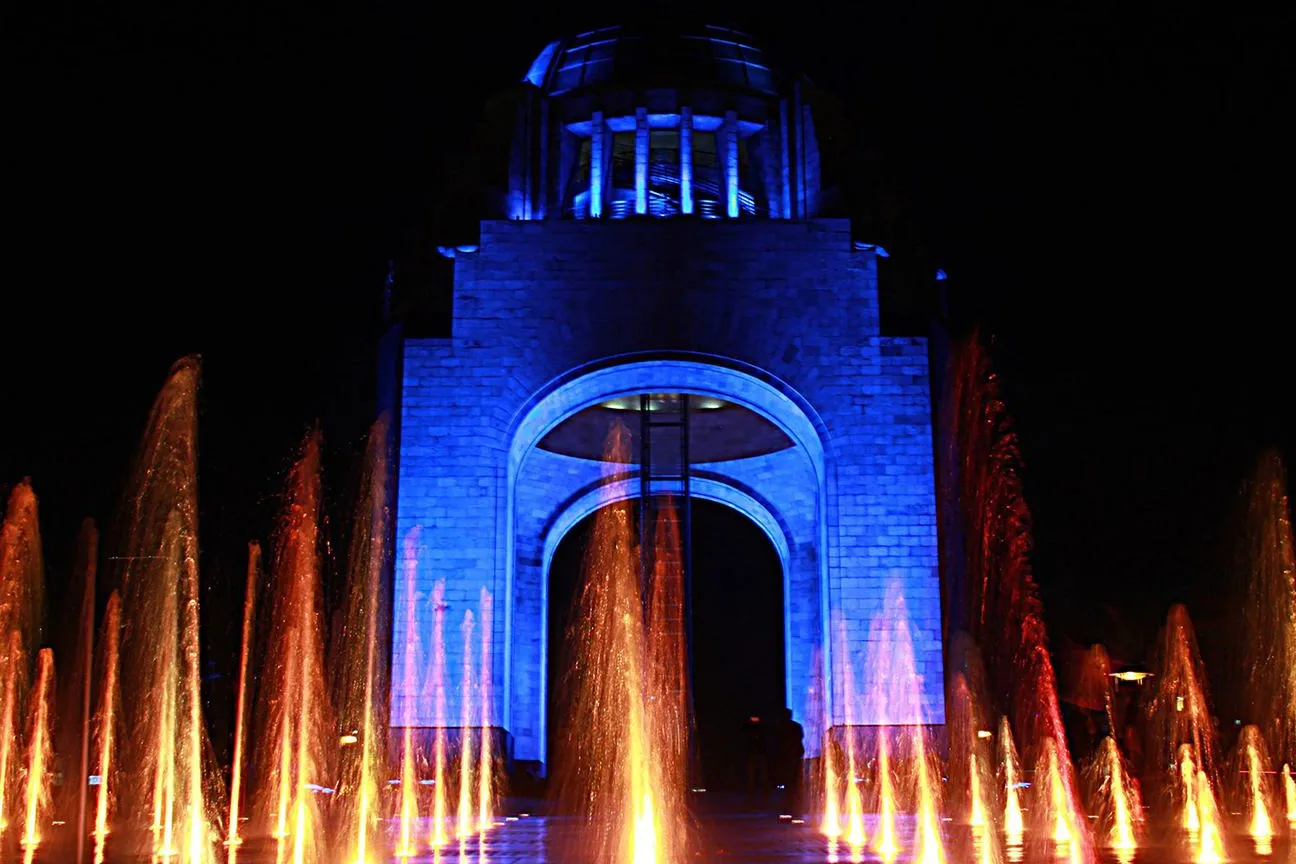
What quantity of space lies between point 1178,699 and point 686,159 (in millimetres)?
12348

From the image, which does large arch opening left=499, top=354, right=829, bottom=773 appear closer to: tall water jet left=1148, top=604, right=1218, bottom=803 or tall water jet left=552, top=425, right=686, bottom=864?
tall water jet left=552, top=425, right=686, bottom=864

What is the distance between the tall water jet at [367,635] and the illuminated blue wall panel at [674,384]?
388mm

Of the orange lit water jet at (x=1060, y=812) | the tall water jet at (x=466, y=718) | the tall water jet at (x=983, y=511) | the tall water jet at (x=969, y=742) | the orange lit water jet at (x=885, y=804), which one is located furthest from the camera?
the tall water jet at (x=983, y=511)

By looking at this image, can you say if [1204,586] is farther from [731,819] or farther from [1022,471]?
[731,819]

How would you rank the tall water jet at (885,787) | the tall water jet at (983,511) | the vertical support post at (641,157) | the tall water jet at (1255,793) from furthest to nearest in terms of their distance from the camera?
the vertical support post at (641,157) → the tall water jet at (983,511) → the tall water jet at (885,787) → the tall water jet at (1255,793)

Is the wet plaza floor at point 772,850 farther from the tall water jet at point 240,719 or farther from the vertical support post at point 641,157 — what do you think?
the vertical support post at point 641,157

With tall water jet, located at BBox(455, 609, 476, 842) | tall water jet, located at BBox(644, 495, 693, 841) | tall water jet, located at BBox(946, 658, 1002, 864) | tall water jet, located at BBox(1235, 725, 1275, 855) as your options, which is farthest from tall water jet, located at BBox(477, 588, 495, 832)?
tall water jet, located at BBox(1235, 725, 1275, 855)

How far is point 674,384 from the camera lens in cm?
2048

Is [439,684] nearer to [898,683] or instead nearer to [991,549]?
[898,683]

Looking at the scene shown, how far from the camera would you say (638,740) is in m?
11.2

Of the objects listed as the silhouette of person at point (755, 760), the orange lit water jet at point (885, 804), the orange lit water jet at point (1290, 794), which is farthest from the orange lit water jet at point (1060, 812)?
the silhouette of person at point (755, 760)

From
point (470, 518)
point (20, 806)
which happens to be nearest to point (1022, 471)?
point (470, 518)

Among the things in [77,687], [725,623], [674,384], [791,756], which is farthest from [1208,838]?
[725,623]

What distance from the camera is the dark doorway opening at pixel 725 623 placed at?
27078 mm
